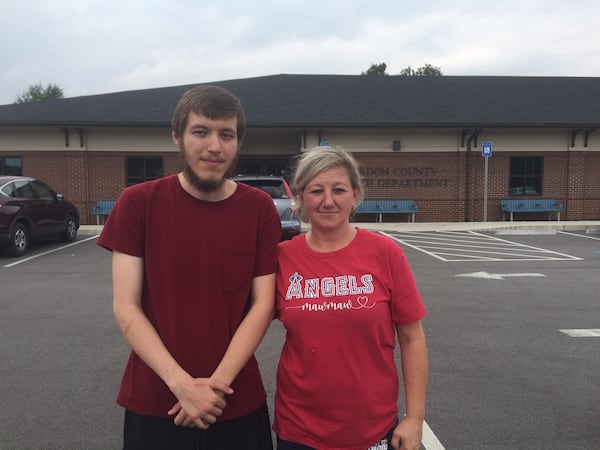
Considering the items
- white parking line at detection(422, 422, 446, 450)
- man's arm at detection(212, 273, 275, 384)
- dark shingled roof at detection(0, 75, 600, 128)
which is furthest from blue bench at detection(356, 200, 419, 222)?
man's arm at detection(212, 273, 275, 384)

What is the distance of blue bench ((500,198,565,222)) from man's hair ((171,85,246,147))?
63.8 ft

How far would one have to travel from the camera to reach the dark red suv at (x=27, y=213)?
33.9 ft

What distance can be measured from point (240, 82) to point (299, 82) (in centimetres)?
260

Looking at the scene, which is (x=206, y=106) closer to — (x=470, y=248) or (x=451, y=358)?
(x=451, y=358)

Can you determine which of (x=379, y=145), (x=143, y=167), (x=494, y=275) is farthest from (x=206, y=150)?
(x=143, y=167)

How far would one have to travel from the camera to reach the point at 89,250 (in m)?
11.9

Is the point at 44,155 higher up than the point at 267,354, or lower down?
higher up

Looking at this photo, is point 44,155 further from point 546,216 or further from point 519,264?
point 546,216

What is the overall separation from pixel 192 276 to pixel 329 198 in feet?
1.76

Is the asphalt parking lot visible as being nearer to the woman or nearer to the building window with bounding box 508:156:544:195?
the woman

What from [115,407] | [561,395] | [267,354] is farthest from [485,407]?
[115,407]

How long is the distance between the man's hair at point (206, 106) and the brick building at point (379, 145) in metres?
16.5

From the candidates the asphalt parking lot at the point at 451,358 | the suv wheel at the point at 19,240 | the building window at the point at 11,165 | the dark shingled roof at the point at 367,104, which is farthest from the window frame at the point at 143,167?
the asphalt parking lot at the point at 451,358

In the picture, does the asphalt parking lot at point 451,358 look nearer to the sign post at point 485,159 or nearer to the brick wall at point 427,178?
the sign post at point 485,159
